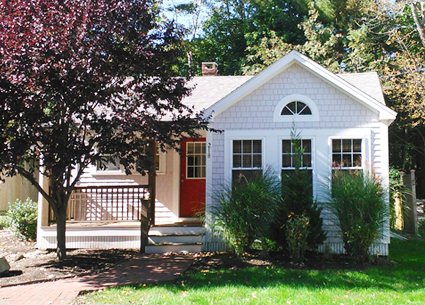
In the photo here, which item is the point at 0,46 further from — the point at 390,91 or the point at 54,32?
the point at 390,91

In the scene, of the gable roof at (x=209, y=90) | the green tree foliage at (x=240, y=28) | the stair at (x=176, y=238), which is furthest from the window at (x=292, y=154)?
the green tree foliage at (x=240, y=28)

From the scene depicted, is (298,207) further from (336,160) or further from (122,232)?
(122,232)

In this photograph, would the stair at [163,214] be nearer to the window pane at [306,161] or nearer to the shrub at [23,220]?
the shrub at [23,220]

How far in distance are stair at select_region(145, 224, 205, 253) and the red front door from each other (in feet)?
4.80

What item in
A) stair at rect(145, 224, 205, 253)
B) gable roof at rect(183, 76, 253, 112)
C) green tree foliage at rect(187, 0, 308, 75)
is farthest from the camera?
green tree foliage at rect(187, 0, 308, 75)

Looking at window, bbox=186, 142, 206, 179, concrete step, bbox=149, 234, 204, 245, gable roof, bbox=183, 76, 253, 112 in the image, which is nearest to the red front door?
window, bbox=186, 142, 206, 179

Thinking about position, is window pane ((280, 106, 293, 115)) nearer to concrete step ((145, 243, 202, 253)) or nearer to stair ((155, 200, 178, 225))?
concrete step ((145, 243, 202, 253))

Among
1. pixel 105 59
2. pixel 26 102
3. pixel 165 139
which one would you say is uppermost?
pixel 105 59

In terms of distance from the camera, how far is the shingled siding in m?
9.99

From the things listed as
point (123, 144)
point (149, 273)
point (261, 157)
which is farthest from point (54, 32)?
point (261, 157)

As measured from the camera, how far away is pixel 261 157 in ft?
34.0

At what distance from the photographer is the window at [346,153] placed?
1008 centimetres

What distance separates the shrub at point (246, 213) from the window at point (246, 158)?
0.94 m

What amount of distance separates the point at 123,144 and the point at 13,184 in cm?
1401
